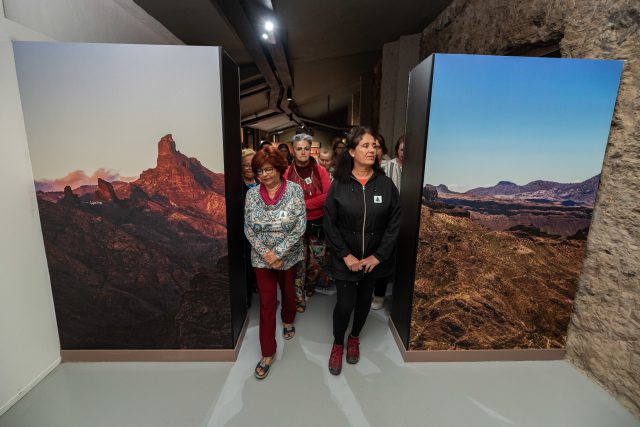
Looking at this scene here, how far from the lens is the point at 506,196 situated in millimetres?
2057

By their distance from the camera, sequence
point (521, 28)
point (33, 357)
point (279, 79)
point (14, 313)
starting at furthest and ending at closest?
point (279, 79), point (521, 28), point (33, 357), point (14, 313)

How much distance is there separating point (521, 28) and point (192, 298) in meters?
3.45

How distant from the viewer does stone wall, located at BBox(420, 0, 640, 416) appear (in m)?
1.81

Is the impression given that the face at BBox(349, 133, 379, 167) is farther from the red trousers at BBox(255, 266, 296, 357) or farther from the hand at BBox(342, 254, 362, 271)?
the red trousers at BBox(255, 266, 296, 357)

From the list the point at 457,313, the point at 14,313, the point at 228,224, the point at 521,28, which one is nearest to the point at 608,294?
the point at 457,313

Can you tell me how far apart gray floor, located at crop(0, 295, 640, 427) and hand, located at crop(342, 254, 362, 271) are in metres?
0.80

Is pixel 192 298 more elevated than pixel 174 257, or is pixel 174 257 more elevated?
pixel 174 257

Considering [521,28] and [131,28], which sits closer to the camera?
[521,28]

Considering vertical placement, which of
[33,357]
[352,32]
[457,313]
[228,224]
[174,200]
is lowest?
[33,357]

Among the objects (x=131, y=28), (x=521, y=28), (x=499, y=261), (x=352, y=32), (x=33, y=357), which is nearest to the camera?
(x=33, y=357)

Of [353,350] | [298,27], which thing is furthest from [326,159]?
[298,27]

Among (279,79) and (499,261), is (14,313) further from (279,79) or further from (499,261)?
(279,79)

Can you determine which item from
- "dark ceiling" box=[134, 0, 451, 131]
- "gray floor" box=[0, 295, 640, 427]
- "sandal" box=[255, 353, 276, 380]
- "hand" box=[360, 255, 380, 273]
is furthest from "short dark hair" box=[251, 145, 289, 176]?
"dark ceiling" box=[134, 0, 451, 131]

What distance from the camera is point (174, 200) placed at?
200 centimetres
